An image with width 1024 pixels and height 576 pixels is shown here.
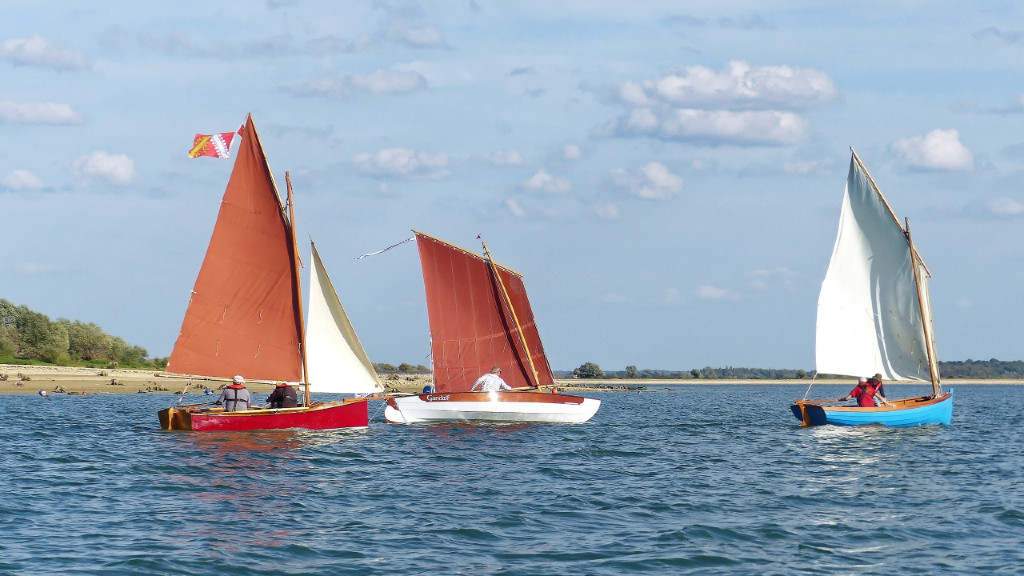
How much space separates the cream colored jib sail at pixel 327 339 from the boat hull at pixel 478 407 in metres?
5.15

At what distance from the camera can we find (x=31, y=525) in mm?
21172

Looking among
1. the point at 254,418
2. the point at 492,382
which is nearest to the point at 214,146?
the point at 254,418

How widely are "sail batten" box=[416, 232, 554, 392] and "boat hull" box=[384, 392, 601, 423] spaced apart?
1.79 meters

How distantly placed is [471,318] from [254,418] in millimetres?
11915

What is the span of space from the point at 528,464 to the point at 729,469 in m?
6.17

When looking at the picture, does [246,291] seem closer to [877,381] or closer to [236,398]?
[236,398]

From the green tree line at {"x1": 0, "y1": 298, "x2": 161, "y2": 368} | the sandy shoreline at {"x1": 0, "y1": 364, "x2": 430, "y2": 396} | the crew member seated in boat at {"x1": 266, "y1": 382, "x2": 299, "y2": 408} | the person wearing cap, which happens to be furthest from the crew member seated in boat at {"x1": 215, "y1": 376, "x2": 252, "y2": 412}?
the green tree line at {"x1": 0, "y1": 298, "x2": 161, "y2": 368}

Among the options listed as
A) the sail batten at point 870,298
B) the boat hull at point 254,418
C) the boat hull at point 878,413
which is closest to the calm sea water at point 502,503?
the boat hull at point 254,418

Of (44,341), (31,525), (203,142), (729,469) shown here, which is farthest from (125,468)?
(44,341)

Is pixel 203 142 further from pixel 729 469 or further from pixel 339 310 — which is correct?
pixel 729 469

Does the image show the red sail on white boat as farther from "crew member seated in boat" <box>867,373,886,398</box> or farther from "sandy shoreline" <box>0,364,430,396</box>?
"sandy shoreline" <box>0,364,430,396</box>

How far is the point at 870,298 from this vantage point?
45.6 meters

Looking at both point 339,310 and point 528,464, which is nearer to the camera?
point 528,464

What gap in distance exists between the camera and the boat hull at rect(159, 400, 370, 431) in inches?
1490
